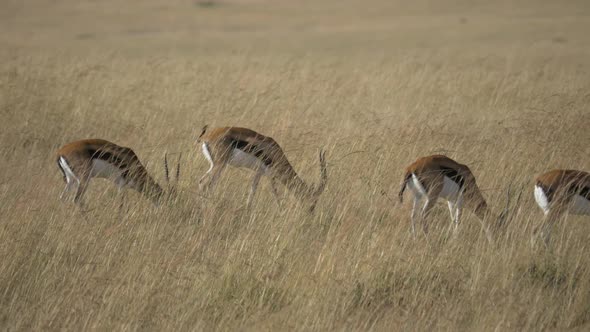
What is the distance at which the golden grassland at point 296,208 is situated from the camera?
416 centimetres

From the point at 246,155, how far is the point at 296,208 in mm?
1498

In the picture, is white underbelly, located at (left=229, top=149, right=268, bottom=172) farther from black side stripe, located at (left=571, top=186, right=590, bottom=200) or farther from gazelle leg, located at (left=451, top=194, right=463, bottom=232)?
black side stripe, located at (left=571, top=186, right=590, bottom=200)

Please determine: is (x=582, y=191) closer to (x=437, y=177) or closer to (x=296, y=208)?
(x=437, y=177)

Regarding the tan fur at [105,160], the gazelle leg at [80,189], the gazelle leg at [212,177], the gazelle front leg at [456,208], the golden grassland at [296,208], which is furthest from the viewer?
the gazelle leg at [212,177]

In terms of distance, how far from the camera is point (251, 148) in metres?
6.81

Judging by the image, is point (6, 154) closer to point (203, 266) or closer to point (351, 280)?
point (203, 266)

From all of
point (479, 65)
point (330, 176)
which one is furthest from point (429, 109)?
point (479, 65)

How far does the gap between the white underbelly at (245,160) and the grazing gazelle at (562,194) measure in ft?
7.93

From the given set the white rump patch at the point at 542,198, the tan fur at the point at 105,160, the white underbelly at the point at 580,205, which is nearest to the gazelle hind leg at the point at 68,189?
the tan fur at the point at 105,160

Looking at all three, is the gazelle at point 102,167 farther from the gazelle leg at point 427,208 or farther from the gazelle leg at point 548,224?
the gazelle leg at point 548,224

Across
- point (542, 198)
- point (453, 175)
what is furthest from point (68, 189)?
point (542, 198)

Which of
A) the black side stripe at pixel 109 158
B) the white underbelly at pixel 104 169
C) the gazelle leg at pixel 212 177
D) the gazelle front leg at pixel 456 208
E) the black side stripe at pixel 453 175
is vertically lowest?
the gazelle leg at pixel 212 177

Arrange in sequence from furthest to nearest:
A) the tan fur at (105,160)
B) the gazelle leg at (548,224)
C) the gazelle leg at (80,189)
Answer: the tan fur at (105,160) < the gazelle leg at (80,189) < the gazelle leg at (548,224)

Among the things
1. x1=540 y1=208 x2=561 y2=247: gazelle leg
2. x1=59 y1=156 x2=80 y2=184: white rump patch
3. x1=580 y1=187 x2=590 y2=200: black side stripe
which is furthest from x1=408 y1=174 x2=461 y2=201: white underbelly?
x1=59 y1=156 x2=80 y2=184: white rump patch
